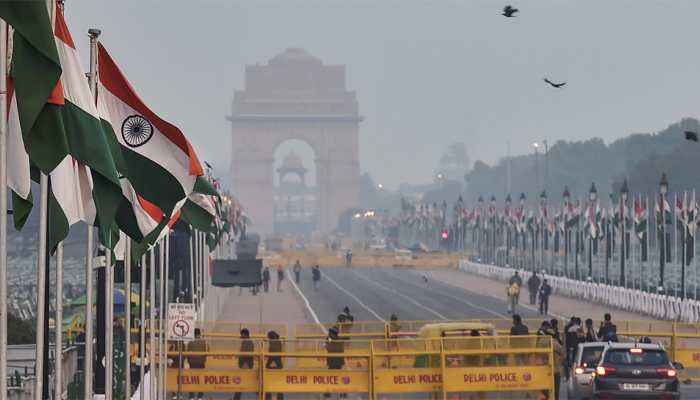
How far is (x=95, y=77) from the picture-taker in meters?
18.9

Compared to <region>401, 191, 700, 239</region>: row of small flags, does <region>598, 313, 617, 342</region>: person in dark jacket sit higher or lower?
lower

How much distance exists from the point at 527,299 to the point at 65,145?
66.8 metres

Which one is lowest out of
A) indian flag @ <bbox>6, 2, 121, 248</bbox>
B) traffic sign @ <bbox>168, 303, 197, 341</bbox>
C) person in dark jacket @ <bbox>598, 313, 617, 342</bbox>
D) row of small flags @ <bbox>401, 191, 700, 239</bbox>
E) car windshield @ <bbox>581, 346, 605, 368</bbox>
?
car windshield @ <bbox>581, 346, 605, 368</bbox>

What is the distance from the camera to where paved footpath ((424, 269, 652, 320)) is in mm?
64375

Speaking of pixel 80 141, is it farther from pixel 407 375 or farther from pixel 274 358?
pixel 274 358

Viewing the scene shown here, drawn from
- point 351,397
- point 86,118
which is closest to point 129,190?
point 86,118

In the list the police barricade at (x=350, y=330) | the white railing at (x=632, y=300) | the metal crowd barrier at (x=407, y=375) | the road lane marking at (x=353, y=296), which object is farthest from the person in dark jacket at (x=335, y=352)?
the road lane marking at (x=353, y=296)

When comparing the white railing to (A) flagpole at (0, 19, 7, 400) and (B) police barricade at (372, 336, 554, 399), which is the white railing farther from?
(A) flagpole at (0, 19, 7, 400)

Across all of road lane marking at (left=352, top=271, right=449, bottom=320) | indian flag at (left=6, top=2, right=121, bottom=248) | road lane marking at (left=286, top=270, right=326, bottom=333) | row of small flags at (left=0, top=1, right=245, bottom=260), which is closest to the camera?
row of small flags at (left=0, top=1, right=245, bottom=260)

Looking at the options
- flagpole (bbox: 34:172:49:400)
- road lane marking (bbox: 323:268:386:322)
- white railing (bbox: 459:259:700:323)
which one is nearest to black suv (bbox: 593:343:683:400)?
flagpole (bbox: 34:172:49:400)

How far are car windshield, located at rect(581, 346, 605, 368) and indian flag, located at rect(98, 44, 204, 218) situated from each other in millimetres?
14517

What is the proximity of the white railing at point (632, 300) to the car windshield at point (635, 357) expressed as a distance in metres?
25.9

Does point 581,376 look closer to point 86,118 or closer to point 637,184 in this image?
point 86,118

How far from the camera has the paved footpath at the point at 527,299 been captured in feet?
211
